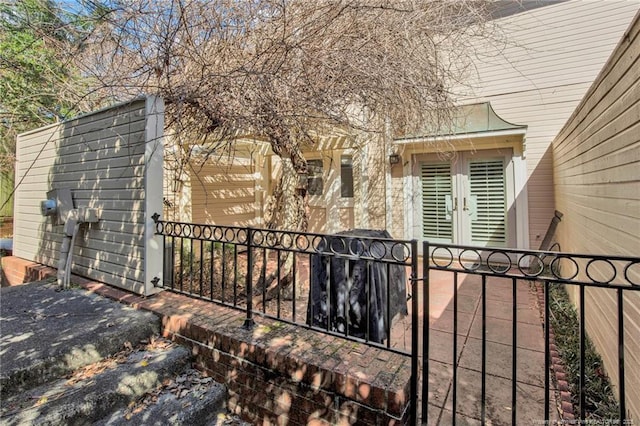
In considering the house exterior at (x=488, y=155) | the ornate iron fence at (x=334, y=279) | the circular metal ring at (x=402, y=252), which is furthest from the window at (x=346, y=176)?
the ornate iron fence at (x=334, y=279)

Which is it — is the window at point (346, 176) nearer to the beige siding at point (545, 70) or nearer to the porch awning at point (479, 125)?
the porch awning at point (479, 125)

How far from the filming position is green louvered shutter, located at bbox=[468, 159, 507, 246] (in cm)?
628

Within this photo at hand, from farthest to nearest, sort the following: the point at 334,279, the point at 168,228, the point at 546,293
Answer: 1. the point at 168,228
2. the point at 334,279
3. the point at 546,293

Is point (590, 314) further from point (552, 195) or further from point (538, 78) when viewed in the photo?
point (538, 78)

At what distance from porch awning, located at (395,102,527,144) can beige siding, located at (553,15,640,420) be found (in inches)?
83.2

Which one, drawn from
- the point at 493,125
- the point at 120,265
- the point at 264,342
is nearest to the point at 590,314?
the point at 264,342

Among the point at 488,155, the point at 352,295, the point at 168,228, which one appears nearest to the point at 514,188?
the point at 488,155

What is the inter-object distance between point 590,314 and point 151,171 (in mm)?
4611

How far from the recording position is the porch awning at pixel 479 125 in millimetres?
5691

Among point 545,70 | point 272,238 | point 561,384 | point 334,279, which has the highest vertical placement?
point 545,70

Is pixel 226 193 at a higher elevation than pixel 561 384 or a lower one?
higher

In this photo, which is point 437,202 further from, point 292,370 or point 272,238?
point 292,370

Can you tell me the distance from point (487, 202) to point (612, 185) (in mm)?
4226

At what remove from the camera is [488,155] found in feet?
20.8
